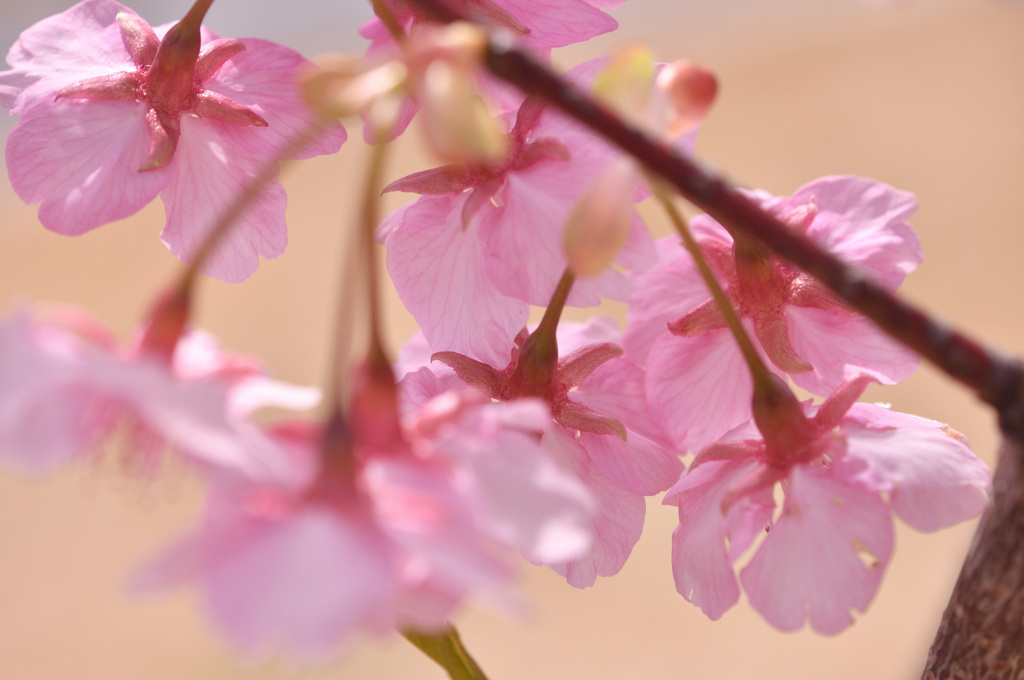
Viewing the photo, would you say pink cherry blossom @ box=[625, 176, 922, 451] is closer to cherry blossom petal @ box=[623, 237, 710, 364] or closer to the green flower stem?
cherry blossom petal @ box=[623, 237, 710, 364]

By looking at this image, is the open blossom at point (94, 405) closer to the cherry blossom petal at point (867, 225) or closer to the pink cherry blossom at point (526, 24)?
the pink cherry blossom at point (526, 24)

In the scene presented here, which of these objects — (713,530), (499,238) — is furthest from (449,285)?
(713,530)

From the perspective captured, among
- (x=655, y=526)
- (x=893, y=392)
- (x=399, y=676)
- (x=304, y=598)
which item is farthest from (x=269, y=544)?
(x=893, y=392)

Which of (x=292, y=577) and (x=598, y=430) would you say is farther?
(x=598, y=430)

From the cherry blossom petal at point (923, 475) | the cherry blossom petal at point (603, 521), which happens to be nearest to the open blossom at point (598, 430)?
the cherry blossom petal at point (603, 521)

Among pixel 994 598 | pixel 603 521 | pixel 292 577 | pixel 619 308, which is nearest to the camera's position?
pixel 292 577

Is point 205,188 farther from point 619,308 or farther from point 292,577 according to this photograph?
point 619,308

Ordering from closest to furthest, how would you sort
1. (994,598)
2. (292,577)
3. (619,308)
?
(292,577) → (994,598) → (619,308)
